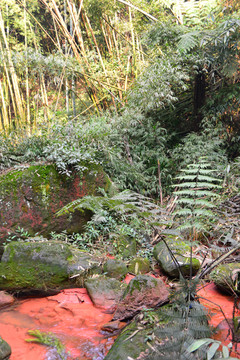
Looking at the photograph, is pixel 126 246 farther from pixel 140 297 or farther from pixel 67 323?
pixel 67 323

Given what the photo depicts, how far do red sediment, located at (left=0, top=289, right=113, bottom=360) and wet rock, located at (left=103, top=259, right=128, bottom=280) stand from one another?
305 mm

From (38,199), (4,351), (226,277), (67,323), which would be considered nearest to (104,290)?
(67,323)

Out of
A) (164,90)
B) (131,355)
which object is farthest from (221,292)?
(164,90)

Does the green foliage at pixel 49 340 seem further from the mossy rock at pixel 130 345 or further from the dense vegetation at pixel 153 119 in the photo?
the dense vegetation at pixel 153 119

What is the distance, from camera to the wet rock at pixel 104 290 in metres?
2.29

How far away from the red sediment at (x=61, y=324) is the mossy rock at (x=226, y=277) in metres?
1.01

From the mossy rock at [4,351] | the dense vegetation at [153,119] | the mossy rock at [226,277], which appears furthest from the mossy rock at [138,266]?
the mossy rock at [4,351]

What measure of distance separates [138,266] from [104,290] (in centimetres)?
61

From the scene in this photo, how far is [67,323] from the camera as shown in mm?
2066

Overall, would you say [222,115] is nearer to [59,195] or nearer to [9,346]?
[59,195]

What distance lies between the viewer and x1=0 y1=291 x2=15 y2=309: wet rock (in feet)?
7.52

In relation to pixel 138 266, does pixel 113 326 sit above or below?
above

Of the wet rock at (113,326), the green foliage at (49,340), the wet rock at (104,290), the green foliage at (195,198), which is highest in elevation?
the green foliage at (195,198)

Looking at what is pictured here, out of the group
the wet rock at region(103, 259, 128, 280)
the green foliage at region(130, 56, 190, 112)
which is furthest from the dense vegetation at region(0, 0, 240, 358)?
the wet rock at region(103, 259, 128, 280)
